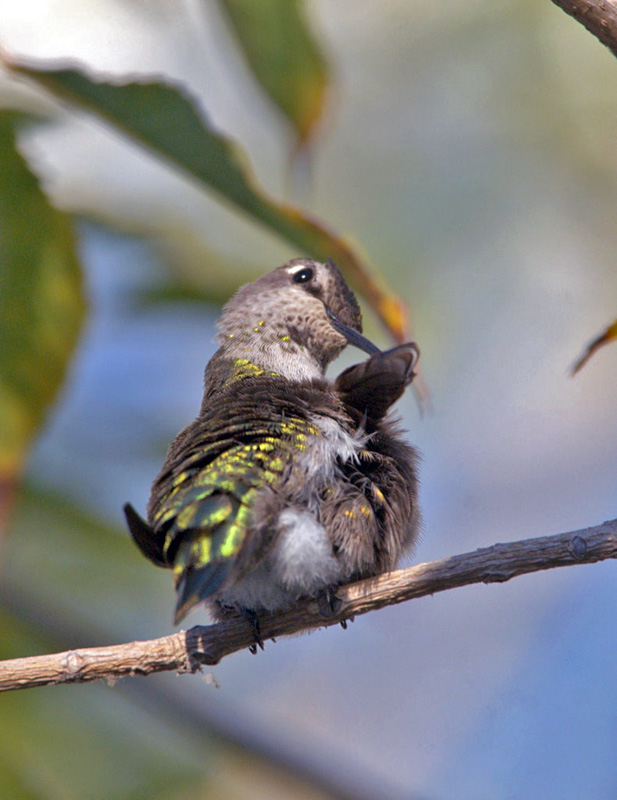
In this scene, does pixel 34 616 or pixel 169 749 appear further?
pixel 169 749

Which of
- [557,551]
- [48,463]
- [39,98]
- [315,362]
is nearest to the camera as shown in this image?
[557,551]

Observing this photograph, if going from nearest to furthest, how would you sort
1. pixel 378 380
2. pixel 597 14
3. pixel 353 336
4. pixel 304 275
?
pixel 597 14, pixel 378 380, pixel 353 336, pixel 304 275

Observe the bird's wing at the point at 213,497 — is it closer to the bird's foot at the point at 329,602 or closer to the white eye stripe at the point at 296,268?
the bird's foot at the point at 329,602

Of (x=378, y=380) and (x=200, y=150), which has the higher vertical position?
(x=200, y=150)

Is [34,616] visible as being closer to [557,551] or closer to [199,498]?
[199,498]

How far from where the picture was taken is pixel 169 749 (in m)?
5.35

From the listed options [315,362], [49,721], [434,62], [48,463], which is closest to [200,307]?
[315,362]

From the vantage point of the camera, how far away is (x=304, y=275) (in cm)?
354

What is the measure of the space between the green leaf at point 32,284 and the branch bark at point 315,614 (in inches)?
39.8

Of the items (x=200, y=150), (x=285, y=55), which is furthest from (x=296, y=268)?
(x=200, y=150)

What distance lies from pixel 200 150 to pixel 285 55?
1.86 ft

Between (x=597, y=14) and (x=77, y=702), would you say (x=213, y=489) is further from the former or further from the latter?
(x=77, y=702)

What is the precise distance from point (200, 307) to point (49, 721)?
2.47 meters

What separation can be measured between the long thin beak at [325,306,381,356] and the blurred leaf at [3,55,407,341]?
0.54 metres
